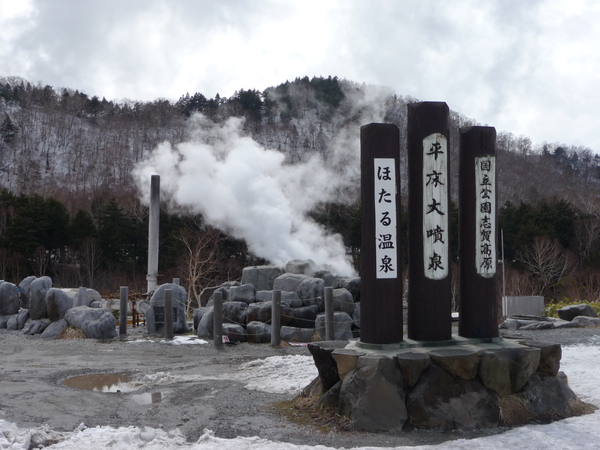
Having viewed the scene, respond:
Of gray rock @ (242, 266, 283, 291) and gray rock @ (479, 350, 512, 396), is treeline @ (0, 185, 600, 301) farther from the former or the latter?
gray rock @ (479, 350, 512, 396)

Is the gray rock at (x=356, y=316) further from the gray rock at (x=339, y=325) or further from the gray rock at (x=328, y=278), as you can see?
the gray rock at (x=328, y=278)

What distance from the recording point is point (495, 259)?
685 cm

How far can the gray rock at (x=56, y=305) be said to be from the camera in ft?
50.6

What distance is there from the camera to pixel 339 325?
13.6 m

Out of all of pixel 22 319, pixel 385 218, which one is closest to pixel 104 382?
pixel 385 218

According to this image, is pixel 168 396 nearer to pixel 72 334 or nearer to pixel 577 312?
pixel 72 334

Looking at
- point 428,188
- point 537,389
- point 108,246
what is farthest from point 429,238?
point 108,246

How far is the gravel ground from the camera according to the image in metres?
5.52

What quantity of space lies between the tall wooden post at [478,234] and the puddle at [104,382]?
479cm

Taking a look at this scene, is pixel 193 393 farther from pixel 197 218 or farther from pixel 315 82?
pixel 315 82

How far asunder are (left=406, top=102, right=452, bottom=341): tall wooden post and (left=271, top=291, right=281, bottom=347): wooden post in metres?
6.41

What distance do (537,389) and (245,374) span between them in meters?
4.55

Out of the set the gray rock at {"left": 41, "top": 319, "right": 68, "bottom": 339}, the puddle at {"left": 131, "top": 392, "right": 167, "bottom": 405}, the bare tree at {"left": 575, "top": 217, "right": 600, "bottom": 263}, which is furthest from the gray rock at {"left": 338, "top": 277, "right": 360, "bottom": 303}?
the bare tree at {"left": 575, "top": 217, "right": 600, "bottom": 263}

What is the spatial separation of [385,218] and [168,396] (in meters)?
3.68
